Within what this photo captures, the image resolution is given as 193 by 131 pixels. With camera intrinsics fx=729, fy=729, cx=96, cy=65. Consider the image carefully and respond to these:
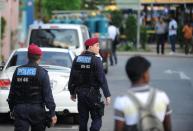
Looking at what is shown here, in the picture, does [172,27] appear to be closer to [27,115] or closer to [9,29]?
[9,29]

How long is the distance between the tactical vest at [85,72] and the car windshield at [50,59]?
3883mm

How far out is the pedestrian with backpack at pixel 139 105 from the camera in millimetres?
5992

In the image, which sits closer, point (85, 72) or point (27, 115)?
point (27, 115)

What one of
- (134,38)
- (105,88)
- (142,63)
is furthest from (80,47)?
(134,38)

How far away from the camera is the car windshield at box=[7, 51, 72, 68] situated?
46.9ft

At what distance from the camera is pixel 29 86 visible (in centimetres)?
889

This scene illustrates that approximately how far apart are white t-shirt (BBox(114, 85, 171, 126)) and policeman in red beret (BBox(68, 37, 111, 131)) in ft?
14.1

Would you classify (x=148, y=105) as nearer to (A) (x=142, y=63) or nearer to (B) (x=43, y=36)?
(A) (x=142, y=63)

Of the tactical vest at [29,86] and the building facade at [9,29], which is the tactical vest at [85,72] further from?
the building facade at [9,29]

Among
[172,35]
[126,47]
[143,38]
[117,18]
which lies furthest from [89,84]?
[117,18]

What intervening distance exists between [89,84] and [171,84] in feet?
39.7

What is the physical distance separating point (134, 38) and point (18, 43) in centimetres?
910

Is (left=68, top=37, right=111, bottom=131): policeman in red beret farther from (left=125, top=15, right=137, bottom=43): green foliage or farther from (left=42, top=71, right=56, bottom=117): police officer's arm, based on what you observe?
(left=125, top=15, right=137, bottom=43): green foliage

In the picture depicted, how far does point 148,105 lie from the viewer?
602cm
